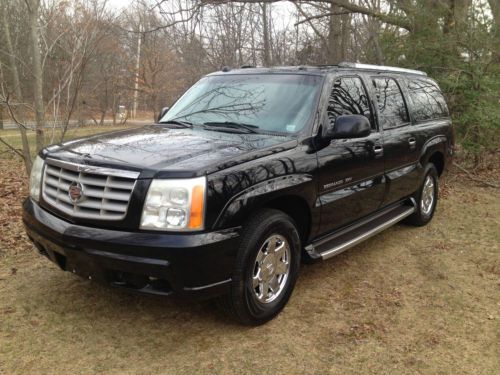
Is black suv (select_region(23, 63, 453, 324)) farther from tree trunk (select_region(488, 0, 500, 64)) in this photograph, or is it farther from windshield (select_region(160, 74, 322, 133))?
tree trunk (select_region(488, 0, 500, 64))

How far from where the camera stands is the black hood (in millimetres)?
3008

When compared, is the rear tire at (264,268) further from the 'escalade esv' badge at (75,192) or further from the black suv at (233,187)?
the 'escalade esv' badge at (75,192)

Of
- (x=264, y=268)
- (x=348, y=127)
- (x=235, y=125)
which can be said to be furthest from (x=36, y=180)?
(x=348, y=127)

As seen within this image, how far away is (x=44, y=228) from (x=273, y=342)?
179 centimetres

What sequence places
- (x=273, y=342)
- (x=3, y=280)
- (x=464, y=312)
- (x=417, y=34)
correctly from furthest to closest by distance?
(x=417, y=34)
(x=3, y=280)
(x=464, y=312)
(x=273, y=342)

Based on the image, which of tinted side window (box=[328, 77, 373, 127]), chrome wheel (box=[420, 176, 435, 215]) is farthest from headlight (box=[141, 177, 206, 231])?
chrome wheel (box=[420, 176, 435, 215])

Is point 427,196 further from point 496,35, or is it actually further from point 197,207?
point 496,35

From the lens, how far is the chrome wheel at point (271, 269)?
11.1ft

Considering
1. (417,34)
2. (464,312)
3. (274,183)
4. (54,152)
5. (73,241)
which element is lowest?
(464,312)

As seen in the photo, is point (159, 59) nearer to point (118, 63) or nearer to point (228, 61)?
point (118, 63)

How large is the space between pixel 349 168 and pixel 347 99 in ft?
2.26

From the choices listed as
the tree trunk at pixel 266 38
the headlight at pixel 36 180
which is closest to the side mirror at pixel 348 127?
the headlight at pixel 36 180

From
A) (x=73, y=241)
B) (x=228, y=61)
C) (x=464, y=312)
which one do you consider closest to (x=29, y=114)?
(x=73, y=241)

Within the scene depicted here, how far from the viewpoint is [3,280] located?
4.15m
